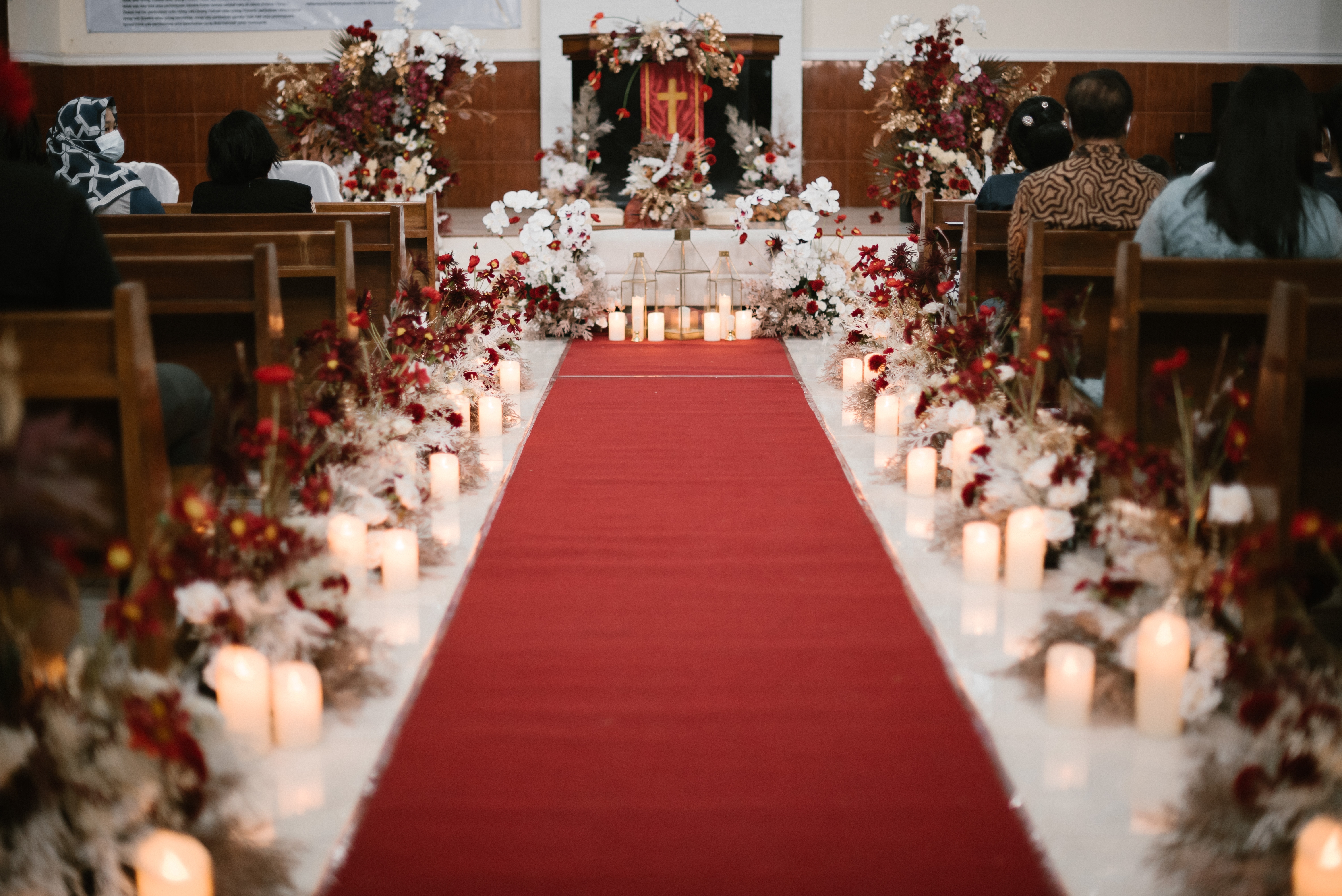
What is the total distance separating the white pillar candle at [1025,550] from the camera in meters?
3.21

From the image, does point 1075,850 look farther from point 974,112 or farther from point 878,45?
point 878,45

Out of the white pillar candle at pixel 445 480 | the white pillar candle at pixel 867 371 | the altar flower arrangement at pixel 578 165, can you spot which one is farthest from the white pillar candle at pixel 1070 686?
the altar flower arrangement at pixel 578 165

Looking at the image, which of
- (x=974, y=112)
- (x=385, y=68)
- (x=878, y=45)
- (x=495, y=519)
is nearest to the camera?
(x=495, y=519)

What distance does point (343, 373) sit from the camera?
133 inches

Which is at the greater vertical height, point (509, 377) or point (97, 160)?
point (97, 160)

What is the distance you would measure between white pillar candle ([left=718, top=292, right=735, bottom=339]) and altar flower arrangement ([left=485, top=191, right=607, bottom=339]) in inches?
29.4

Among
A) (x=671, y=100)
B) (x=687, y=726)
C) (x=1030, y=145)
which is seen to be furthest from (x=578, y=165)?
(x=687, y=726)

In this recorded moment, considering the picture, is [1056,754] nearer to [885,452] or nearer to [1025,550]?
[1025,550]

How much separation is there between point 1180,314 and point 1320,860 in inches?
64.2

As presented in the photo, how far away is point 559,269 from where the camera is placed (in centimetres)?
762

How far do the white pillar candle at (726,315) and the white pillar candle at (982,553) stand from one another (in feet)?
Result: 14.8

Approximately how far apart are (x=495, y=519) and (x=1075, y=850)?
2.26 m

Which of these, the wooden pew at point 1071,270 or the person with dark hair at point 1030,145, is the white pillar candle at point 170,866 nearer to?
the wooden pew at point 1071,270

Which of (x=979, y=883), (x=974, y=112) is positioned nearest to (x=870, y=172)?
(x=974, y=112)
